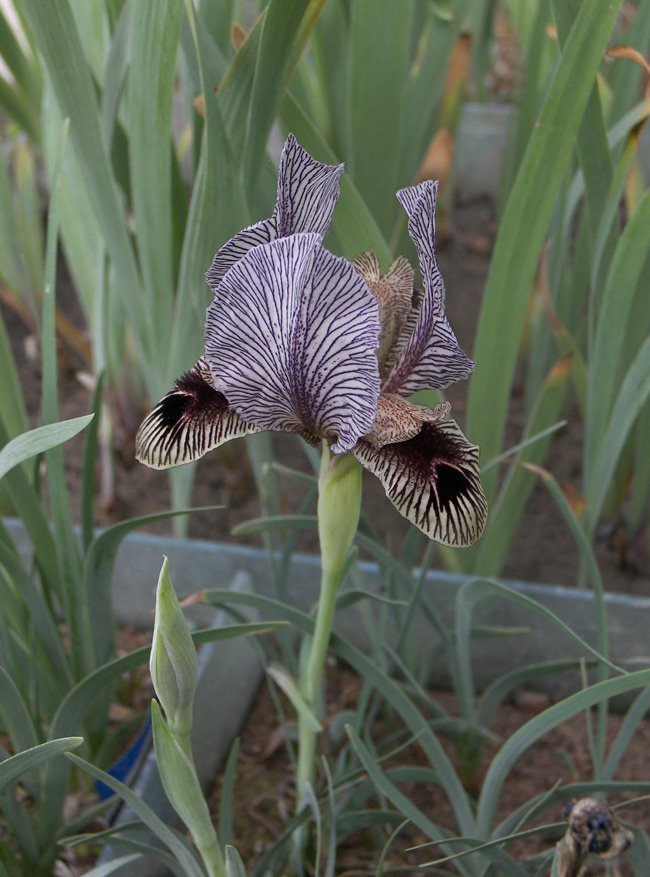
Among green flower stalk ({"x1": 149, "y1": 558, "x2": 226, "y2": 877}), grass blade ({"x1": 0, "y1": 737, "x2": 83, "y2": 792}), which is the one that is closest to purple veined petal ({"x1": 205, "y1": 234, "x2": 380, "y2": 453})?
green flower stalk ({"x1": 149, "y1": 558, "x2": 226, "y2": 877})

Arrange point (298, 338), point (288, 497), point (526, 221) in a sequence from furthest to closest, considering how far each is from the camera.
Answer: point (288, 497) → point (526, 221) → point (298, 338)

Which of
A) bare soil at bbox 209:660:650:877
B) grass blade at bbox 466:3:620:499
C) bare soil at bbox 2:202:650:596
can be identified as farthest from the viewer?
bare soil at bbox 2:202:650:596

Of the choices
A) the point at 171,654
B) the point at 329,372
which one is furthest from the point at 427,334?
the point at 171,654

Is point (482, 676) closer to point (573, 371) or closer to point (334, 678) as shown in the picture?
point (334, 678)

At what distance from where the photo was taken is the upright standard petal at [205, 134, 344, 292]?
396 mm

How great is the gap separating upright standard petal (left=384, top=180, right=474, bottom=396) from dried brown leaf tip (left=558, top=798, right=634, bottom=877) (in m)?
0.24

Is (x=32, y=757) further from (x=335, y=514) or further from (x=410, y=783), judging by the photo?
(x=410, y=783)

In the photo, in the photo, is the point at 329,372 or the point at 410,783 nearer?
the point at 329,372

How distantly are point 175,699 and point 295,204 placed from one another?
0.27m

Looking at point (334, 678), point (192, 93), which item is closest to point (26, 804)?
point (334, 678)

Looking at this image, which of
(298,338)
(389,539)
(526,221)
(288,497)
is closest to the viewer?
(298,338)

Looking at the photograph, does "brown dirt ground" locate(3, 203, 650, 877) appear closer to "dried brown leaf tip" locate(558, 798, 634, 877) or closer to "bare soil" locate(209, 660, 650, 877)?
"bare soil" locate(209, 660, 650, 877)

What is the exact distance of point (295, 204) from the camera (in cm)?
41

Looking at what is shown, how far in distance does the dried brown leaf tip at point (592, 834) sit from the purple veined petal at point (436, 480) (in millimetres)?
162
